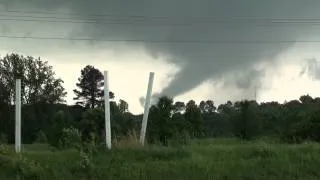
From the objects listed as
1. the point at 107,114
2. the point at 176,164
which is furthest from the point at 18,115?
the point at 176,164

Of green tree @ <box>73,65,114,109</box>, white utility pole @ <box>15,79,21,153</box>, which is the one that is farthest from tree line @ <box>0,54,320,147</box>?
white utility pole @ <box>15,79,21,153</box>

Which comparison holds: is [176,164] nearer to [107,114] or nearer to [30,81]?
[107,114]

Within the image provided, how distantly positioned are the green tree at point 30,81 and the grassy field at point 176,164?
8660cm

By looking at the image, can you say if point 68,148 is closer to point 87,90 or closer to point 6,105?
point 6,105

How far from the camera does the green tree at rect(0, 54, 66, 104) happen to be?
10276 cm

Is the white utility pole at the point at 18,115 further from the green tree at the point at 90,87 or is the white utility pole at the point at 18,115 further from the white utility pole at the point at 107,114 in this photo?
the green tree at the point at 90,87

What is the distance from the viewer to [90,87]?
112938 millimetres

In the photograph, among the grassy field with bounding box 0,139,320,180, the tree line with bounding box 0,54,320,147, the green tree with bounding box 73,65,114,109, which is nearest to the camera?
the grassy field with bounding box 0,139,320,180

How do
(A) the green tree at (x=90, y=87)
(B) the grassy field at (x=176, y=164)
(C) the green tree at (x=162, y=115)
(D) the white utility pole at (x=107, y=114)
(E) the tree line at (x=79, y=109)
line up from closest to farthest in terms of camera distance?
(B) the grassy field at (x=176, y=164)
(D) the white utility pole at (x=107, y=114)
(C) the green tree at (x=162, y=115)
(E) the tree line at (x=79, y=109)
(A) the green tree at (x=90, y=87)

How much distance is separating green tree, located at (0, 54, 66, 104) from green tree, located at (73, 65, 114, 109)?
5036mm

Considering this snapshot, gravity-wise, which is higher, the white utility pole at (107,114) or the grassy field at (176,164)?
the white utility pole at (107,114)

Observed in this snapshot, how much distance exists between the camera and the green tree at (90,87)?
113m

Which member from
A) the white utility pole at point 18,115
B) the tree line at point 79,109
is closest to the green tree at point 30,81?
the tree line at point 79,109

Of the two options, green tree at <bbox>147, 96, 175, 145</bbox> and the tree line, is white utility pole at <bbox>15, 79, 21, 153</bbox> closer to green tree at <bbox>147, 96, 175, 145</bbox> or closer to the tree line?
green tree at <bbox>147, 96, 175, 145</bbox>
